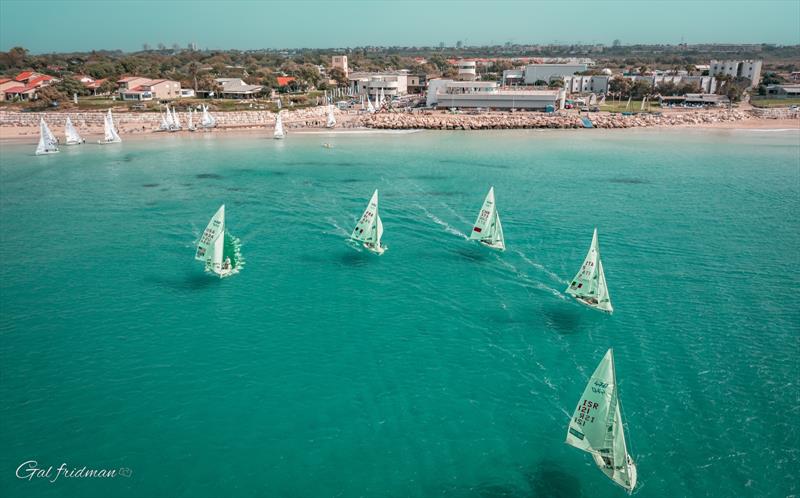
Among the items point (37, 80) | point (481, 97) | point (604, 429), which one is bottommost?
point (604, 429)

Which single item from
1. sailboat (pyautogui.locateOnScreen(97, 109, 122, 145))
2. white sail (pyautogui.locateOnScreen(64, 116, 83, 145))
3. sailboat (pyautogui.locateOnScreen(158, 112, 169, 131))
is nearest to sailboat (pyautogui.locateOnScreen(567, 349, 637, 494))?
sailboat (pyautogui.locateOnScreen(97, 109, 122, 145))

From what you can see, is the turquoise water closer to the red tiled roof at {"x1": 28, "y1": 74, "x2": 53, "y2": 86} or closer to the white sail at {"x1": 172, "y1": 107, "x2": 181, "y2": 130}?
the white sail at {"x1": 172, "y1": 107, "x2": 181, "y2": 130}

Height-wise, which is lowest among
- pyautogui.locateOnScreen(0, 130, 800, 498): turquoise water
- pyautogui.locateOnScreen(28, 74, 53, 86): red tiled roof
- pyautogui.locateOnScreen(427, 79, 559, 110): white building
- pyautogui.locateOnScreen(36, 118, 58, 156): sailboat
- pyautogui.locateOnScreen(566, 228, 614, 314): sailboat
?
pyautogui.locateOnScreen(0, 130, 800, 498): turquoise water

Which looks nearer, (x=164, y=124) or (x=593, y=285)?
(x=593, y=285)

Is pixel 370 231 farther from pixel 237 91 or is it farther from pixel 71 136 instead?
pixel 237 91

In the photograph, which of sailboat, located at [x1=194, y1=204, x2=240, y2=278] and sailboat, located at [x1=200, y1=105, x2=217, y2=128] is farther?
sailboat, located at [x1=200, y1=105, x2=217, y2=128]

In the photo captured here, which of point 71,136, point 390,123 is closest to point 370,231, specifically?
point 71,136
